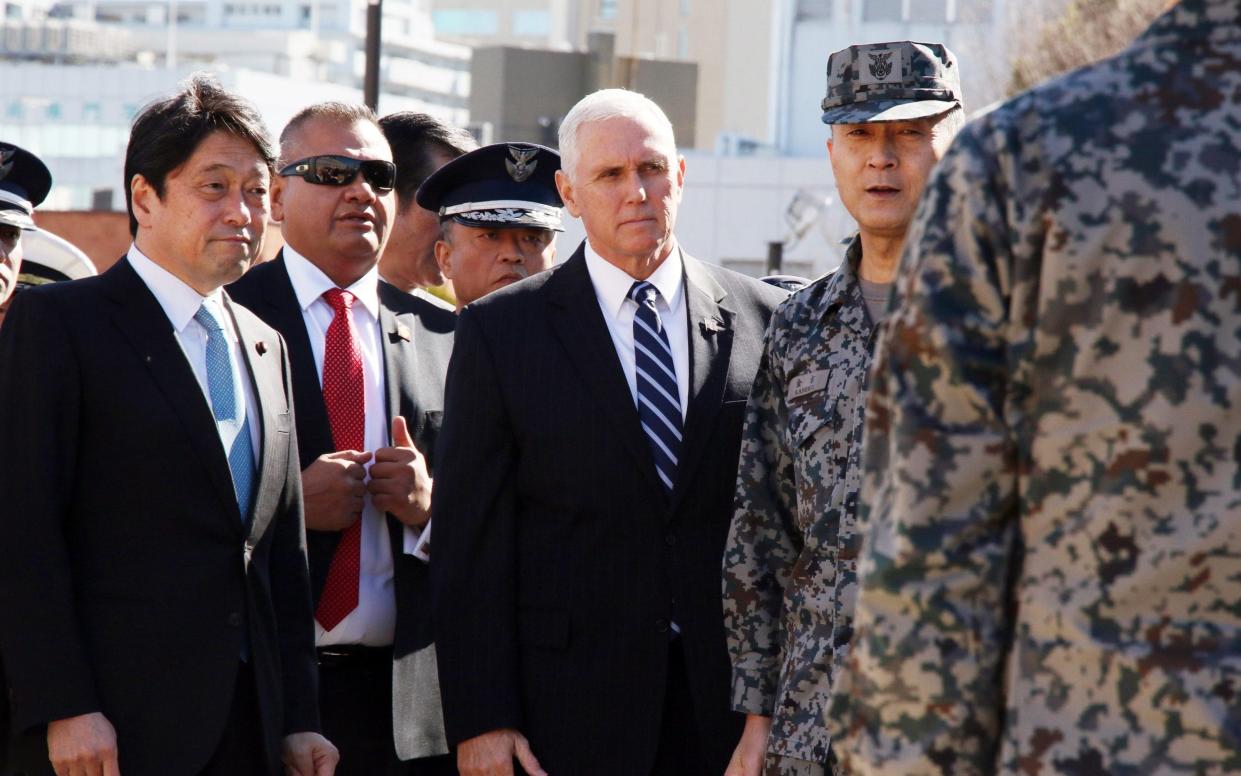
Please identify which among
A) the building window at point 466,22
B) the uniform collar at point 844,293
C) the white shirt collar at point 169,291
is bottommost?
the white shirt collar at point 169,291

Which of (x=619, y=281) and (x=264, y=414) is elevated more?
(x=619, y=281)

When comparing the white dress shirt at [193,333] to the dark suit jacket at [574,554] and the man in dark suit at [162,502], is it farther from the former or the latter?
the dark suit jacket at [574,554]

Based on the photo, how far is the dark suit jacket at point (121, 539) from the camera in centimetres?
348

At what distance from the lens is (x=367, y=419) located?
463cm

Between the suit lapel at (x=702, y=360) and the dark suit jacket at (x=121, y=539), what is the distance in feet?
3.08

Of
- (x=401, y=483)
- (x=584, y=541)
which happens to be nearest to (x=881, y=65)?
(x=584, y=541)

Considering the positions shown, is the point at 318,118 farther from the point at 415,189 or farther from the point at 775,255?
the point at 775,255

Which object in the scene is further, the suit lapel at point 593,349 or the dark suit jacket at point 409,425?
the dark suit jacket at point 409,425

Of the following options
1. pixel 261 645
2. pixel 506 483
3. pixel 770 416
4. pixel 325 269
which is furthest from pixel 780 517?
pixel 325 269

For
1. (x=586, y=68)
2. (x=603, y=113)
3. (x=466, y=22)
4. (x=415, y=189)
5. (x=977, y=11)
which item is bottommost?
(x=415, y=189)

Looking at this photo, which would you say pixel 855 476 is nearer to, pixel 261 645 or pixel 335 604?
pixel 261 645

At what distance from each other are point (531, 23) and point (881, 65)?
83.0m

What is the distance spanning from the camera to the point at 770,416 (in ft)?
11.7

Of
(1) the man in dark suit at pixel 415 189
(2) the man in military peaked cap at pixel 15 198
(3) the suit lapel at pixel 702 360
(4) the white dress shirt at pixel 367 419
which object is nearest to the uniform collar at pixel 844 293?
(3) the suit lapel at pixel 702 360
